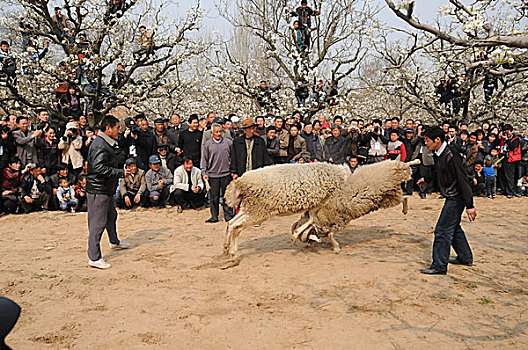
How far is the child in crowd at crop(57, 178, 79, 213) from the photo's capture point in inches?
408

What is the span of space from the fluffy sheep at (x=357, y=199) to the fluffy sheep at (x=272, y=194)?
26 cm

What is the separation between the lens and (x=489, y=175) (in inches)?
475

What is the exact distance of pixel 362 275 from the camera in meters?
5.60

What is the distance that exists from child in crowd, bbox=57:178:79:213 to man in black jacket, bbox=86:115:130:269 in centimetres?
471

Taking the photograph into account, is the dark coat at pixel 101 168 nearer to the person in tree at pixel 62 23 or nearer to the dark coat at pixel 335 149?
the dark coat at pixel 335 149

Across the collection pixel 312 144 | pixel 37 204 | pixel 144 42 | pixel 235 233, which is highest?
pixel 144 42

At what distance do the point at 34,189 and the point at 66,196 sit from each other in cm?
75

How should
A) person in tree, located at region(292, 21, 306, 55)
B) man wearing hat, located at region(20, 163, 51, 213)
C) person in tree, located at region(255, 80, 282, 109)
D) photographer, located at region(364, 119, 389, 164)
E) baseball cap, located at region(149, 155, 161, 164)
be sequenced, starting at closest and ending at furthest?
1. man wearing hat, located at region(20, 163, 51, 213)
2. baseball cap, located at region(149, 155, 161, 164)
3. photographer, located at region(364, 119, 389, 164)
4. person in tree, located at region(292, 21, 306, 55)
5. person in tree, located at region(255, 80, 282, 109)

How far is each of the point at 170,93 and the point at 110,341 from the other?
16.0 m

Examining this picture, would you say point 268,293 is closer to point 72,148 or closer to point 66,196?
point 66,196

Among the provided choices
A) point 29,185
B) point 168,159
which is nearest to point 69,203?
point 29,185

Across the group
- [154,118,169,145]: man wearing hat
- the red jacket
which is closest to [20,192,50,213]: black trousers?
the red jacket

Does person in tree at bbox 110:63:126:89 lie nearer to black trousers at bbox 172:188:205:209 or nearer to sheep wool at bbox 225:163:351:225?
A: black trousers at bbox 172:188:205:209

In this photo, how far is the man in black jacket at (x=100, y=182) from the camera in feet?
20.0
